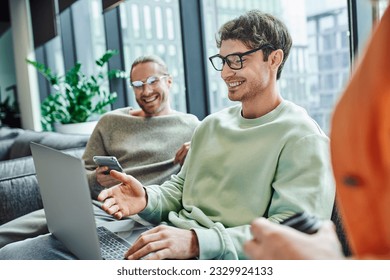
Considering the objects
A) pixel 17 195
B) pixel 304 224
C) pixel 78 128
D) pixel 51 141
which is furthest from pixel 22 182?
pixel 304 224

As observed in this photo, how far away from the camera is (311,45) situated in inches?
37.3

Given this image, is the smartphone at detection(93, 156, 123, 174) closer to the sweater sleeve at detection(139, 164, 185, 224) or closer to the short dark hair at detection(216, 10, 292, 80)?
the sweater sleeve at detection(139, 164, 185, 224)

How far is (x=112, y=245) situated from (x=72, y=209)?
0.13 meters

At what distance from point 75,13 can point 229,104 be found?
4.63 feet

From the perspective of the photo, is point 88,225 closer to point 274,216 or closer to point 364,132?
point 274,216

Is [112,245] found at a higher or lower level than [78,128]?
lower

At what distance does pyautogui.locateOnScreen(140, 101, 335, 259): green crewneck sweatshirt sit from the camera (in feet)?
2.44

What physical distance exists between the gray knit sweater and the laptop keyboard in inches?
5.6

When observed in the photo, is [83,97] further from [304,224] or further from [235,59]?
[304,224]

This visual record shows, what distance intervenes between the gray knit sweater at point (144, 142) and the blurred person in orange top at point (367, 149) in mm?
757

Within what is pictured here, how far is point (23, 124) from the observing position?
12.6 ft

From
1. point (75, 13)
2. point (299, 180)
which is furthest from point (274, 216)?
point (75, 13)

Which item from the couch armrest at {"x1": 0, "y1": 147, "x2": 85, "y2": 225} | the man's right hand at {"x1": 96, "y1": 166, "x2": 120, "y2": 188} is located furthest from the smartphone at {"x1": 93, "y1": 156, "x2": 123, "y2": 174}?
the couch armrest at {"x1": 0, "y1": 147, "x2": 85, "y2": 225}

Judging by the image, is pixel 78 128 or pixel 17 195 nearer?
pixel 17 195
